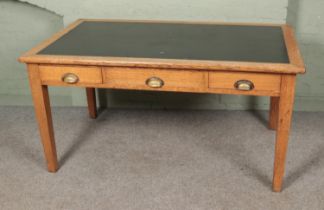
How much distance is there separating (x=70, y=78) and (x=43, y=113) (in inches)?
12.1

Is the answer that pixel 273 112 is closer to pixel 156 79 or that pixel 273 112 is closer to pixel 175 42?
pixel 175 42

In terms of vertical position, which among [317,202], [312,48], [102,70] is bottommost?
[317,202]

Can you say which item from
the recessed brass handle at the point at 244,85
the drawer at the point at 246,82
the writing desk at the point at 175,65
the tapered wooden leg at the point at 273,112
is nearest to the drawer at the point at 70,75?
the writing desk at the point at 175,65

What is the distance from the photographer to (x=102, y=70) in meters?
2.17

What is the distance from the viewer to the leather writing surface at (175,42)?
216 cm

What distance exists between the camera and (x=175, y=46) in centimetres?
230

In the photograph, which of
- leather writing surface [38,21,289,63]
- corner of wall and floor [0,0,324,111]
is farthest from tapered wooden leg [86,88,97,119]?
leather writing surface [38,21,289,63]

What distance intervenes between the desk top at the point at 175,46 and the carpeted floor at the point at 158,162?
744 millimetres

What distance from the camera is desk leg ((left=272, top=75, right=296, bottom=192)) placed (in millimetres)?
2029

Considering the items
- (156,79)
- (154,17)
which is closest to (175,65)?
(156,79)

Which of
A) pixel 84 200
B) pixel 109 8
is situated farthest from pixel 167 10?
pixel 84 200

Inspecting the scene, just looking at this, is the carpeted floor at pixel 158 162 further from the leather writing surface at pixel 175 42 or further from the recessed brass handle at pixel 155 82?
the leather writing surface at pixel 175 42

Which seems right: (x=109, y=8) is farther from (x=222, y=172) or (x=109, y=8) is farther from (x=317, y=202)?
(x=317, y=202)

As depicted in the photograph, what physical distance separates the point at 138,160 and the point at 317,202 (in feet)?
3.52
